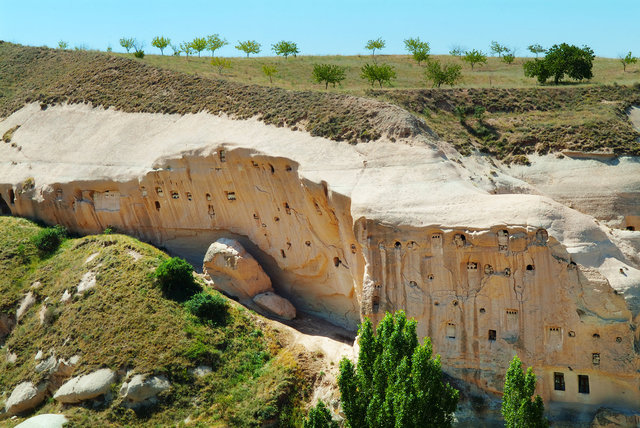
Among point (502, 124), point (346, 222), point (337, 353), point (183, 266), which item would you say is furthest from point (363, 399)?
point (502, 124)

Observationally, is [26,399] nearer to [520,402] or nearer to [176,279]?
[176,279]


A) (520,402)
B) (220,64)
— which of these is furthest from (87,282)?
(220,64)

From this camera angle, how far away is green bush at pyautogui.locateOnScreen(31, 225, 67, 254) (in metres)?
43.8

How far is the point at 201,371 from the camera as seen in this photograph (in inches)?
1377

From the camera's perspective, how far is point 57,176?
151ft

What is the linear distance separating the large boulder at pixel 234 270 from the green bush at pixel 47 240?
386 inches

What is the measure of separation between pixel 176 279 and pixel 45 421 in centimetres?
882

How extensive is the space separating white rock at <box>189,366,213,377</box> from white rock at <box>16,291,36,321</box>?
37.8 feet

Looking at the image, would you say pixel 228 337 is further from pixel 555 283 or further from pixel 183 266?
pixel 555 283

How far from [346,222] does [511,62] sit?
1981 inches

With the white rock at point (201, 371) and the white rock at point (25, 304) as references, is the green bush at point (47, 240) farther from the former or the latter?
the white rock at point (201, 371)

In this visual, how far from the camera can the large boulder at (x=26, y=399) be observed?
36.3 meters

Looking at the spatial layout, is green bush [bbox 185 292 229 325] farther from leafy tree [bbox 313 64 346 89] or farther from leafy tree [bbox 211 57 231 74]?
leafy tree [bbox 211 57 231 74]

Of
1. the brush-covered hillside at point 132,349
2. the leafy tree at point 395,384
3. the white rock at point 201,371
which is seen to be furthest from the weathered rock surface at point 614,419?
the white rock at point 201,371
